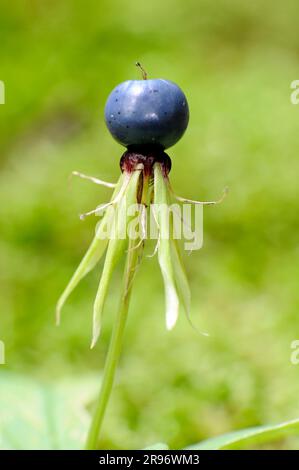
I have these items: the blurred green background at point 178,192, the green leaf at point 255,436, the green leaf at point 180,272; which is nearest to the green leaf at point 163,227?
the green leaf at point 180,272

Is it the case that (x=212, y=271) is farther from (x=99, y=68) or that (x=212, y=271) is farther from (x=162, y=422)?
(x=99, y=68)

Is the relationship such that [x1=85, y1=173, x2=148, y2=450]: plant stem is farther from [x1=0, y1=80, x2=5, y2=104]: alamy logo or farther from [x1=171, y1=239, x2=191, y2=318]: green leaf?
[x1=0, y1=80, x2=5, y2=104]: alamy logo

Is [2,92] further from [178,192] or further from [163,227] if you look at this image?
[163,227]

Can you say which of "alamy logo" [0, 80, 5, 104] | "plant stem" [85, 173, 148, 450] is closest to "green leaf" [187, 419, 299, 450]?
"plant stem" [85, 173, 148, 450]

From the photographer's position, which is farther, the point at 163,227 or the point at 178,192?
the point at 178,192

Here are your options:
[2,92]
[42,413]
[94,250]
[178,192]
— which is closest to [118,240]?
[94,250]

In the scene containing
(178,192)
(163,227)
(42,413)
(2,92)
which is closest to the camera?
(163,227)

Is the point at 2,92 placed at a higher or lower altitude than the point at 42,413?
higher
